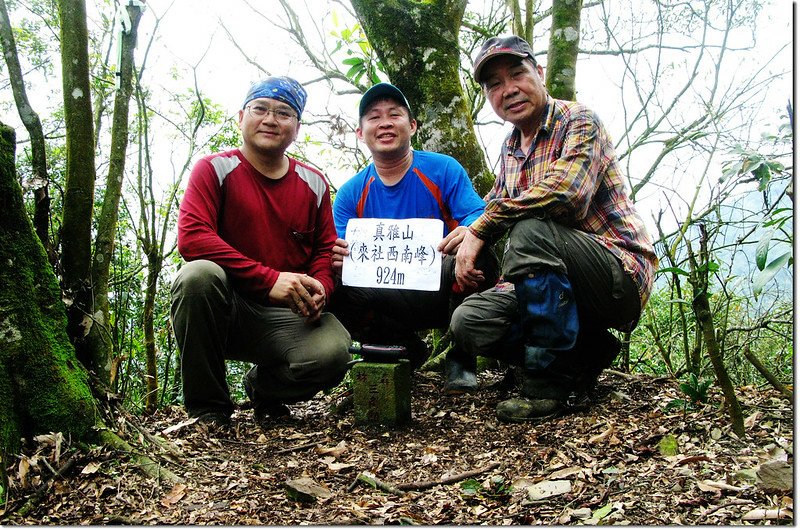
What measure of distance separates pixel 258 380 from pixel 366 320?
781 millimetres

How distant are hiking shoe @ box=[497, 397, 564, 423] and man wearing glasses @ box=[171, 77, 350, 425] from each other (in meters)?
0.93

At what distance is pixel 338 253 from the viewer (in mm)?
3559

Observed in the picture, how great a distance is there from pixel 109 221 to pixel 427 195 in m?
1.94

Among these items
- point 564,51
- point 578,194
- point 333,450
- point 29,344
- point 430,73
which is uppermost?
point 564,51

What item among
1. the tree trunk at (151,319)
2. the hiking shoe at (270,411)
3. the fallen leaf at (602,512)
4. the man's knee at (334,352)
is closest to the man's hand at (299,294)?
the man's knee at (334,352)

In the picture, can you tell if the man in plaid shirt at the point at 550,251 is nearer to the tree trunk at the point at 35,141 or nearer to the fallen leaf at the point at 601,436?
the fallen leaf at the point at 601,436

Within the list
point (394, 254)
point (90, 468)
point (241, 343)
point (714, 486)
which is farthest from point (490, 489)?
point (241, 343)

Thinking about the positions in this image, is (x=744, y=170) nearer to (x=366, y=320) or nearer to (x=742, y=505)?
(x=742, y=505)

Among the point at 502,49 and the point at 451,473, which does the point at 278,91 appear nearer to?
the point at 502,49

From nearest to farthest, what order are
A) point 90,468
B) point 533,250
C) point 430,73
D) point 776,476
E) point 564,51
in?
point 776,476 < point 90,468 < point 533,250 < point 430,73 < point 564,51

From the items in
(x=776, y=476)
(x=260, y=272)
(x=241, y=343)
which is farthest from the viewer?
(x=241, y=343)

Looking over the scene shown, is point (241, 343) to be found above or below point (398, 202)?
below

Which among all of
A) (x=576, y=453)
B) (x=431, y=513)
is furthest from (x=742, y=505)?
(x=431, y=513)

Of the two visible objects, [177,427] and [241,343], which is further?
[241,343]
